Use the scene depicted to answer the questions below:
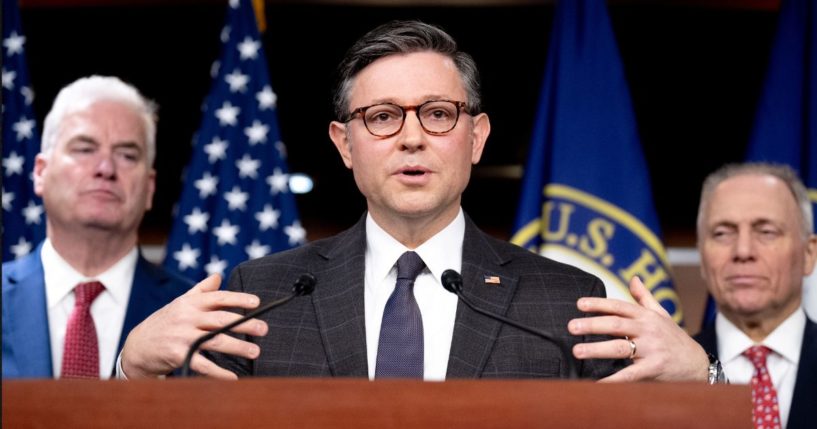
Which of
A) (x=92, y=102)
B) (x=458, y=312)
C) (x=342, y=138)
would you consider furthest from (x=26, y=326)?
(x=458, y=312)

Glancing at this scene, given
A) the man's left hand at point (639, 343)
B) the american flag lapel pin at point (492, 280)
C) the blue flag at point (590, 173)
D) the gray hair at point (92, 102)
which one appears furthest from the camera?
the blue flag at point (590, 173)

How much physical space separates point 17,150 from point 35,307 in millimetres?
863

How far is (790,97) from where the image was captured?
3549 millimetres

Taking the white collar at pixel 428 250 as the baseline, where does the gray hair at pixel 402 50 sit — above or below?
above

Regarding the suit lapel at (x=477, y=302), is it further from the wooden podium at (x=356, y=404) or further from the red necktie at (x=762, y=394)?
the red necktie at (x=762, y=394)

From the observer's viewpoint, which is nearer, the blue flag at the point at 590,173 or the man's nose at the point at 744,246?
the man's nose at the point at 744,246

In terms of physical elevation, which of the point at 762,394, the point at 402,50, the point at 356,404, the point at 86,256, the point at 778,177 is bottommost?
the point at 356,404

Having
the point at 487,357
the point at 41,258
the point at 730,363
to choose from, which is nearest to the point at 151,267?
the point at 41,258

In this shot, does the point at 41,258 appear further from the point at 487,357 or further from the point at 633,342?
the point at 633,342

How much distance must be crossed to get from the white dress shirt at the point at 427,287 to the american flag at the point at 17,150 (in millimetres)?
1832

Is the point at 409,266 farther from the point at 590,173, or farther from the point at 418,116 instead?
the point at 590,173

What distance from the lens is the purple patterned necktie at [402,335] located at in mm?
1936

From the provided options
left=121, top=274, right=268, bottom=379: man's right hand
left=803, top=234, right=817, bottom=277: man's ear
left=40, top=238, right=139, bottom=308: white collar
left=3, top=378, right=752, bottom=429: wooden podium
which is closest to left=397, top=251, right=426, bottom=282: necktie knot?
left=121, top=274, right=268, bottom=379: man's right hand

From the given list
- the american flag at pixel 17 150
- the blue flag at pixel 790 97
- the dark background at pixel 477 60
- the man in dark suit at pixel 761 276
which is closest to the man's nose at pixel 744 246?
the man in dark suit at pixel 761 276
